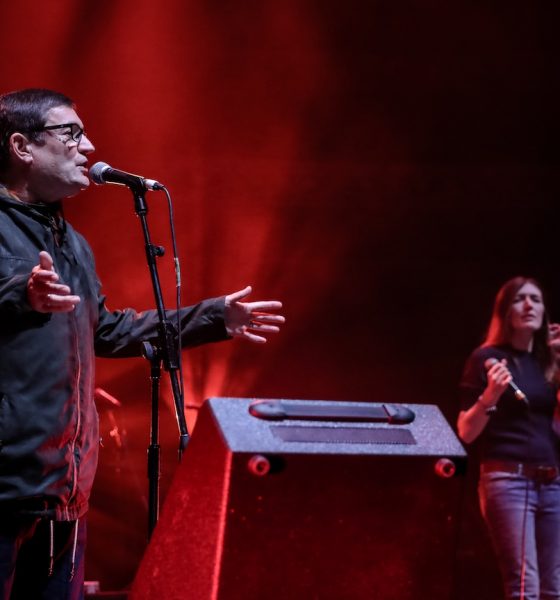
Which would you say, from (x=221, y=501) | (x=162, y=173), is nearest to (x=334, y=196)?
(x=162, y=173)

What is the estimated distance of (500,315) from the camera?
416 centimetres

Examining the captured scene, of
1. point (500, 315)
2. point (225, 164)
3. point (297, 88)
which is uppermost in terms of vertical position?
point (297, 88)

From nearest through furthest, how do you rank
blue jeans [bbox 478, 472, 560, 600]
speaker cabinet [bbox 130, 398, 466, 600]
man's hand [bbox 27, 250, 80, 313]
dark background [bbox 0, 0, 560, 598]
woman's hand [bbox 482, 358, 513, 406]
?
speaker cabinet [bbox 130, 398, 466, 600] < man's hand [bbox 27, 250, 80, 313] < blue jeans [bbox 478, 472, 560, 600] < woman's hand [bbox 482, 358, 513, 406] < dark background [bbox 0, 0, 560, 598]

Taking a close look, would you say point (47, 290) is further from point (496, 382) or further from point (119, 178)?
point (496, 382)

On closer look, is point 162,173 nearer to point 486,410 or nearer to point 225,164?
point 225,164

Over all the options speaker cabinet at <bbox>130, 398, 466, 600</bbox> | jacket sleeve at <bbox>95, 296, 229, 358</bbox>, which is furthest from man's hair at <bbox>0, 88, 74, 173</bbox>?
speaker cabinet at <bbox>130, 398, 466, 600</bbox>

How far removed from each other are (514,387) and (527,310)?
532 mm

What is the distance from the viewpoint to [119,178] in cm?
237

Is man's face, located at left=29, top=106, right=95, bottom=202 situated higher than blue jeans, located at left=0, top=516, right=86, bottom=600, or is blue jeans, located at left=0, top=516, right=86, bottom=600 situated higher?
man's face, located at left=29, top=106, right=95, bottom=202

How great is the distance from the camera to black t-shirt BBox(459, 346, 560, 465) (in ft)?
12.3

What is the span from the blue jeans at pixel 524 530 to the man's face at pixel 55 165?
2457mm

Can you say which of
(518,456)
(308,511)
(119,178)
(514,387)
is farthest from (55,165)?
(518,456)

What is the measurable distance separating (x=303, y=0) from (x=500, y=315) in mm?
2568

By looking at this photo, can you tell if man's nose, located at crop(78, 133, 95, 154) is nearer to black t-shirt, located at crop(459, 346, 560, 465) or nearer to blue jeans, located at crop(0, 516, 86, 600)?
blue jeans, located at crop(0, 516, 86, 600)
